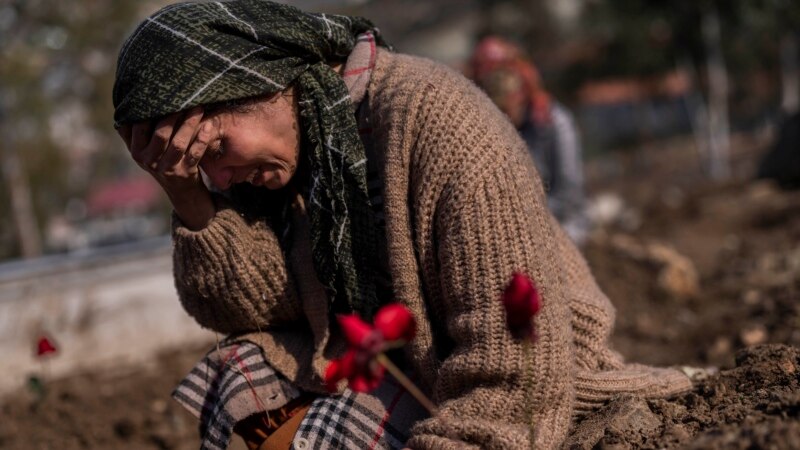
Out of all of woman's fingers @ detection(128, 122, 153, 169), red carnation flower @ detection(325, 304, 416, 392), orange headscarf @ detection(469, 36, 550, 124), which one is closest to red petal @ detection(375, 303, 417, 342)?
red carnation flower @ detection(325, 304, 416, 392)

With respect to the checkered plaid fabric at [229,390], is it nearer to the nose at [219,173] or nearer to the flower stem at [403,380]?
the nose at [219,173]

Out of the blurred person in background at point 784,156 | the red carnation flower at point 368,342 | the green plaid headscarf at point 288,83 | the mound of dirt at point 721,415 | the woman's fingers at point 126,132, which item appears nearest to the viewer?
the red carnation flower at point 368,342

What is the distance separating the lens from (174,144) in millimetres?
2227

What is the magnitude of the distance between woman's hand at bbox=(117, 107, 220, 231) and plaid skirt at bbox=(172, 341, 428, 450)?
1.64 feet

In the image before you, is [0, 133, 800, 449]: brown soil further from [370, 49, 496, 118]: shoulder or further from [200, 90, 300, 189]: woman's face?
[200, 90, 300, 189]: woman's face

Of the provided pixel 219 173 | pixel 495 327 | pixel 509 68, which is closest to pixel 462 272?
pixel 495 327

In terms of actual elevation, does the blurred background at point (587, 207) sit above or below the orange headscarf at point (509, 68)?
below

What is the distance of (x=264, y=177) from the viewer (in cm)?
236

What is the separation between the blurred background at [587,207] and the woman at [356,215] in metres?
1.65

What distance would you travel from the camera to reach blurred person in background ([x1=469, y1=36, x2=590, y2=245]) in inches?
230

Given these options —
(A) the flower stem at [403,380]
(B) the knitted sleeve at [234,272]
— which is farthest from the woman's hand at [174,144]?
(A) the flower stem at [403,380]

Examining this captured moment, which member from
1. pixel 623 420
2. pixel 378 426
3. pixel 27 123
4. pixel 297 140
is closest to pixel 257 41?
pixel 297 140

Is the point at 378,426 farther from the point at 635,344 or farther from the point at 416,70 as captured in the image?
the point at 635,344

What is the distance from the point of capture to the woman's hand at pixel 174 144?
2203 mm
